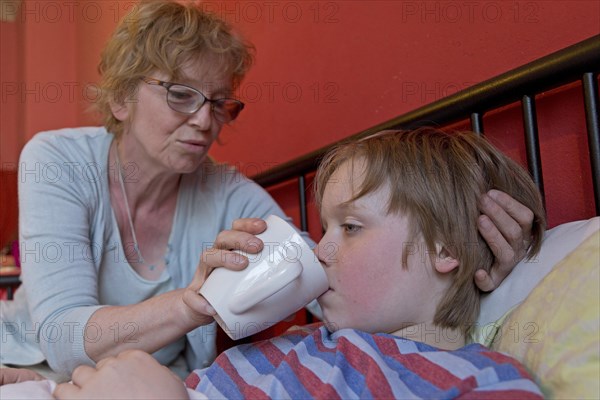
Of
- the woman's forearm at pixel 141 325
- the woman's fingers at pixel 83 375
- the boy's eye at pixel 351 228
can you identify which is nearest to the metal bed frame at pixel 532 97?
the boy's eye at pixel 351 228

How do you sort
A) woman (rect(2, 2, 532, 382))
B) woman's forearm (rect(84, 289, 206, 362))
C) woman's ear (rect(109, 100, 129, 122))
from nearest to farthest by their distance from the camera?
1. woman's forearm (rect(84, 289, 206, 362))
2. woman (rect(2, 2, 532, 382))
3. woman's ear (rect(109, 100, 129, 122))

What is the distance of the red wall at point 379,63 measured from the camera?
3.33 ft

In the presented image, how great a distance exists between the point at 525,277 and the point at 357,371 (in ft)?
0.96

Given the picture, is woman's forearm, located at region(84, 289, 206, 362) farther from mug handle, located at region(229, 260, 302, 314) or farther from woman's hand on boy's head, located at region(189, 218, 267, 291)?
mug handle, located at region(229, 260, 302, 314)

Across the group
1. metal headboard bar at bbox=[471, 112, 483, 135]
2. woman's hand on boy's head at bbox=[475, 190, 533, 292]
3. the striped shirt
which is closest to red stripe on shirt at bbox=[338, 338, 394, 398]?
Answer: the striped shirt

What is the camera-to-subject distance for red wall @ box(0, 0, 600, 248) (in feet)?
3.33

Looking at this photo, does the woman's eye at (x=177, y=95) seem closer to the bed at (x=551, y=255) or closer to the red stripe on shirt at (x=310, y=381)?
the bed at (x=551, y=255)

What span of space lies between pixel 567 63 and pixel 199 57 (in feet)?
2.51

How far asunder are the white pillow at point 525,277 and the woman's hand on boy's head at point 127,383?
433 mm

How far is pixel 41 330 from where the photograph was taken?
112cm

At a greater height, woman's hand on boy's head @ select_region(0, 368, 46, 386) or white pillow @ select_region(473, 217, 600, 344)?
white pillow @ select_region(473, 217, 600, 344)

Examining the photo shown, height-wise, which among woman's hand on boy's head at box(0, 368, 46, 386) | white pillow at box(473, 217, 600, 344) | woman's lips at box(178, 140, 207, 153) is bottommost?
woman's hand on boy's head at box(0, 368, 46, 386)

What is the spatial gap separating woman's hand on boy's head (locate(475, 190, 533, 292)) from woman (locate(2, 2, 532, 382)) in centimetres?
47

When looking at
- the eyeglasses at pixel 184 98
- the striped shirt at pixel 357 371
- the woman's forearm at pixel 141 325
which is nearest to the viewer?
the striped shirt at pixel 357 371
